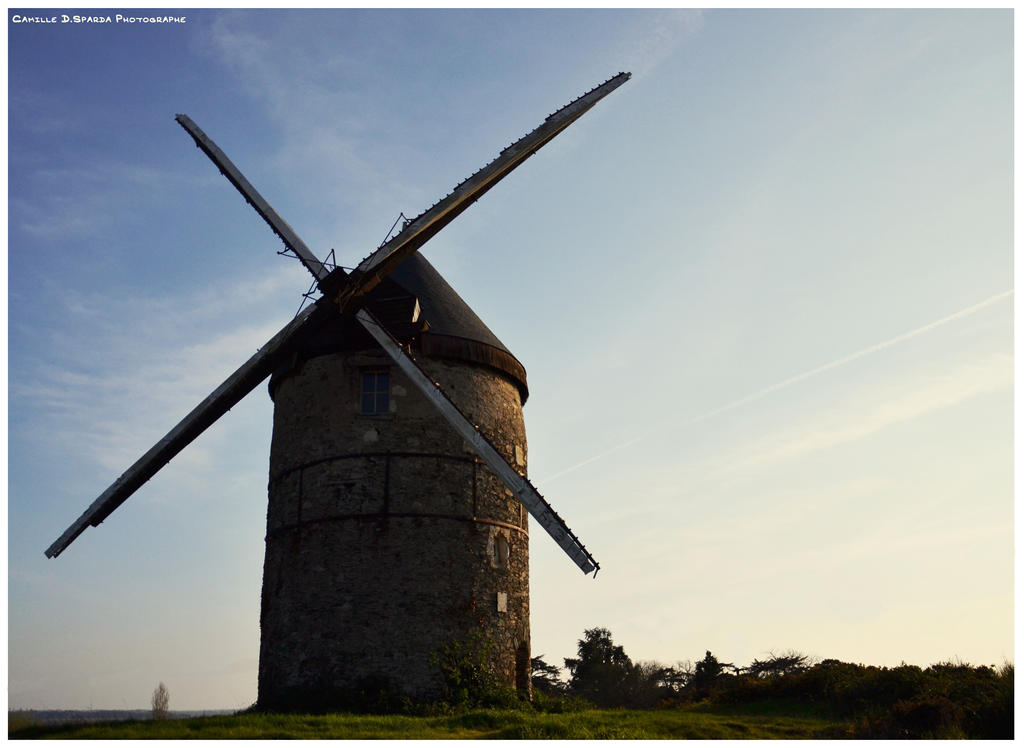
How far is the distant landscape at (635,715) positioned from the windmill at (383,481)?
49 cm

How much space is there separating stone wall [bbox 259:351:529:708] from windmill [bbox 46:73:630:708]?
0.02 metres

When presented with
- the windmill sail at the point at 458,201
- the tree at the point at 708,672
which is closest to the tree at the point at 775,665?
the tree at the point at 708,672

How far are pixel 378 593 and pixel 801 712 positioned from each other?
7982 mm

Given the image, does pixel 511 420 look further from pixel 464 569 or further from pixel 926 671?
pixel 926 671

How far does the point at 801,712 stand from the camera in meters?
15.9

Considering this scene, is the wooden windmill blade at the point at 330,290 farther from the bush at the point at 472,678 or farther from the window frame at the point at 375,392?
the bush at the point at 472,678

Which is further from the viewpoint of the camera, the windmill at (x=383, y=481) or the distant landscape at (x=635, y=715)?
the windmill at (x=383, y=481)

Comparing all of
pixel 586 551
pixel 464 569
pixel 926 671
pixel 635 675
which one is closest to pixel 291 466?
pixel 464 569

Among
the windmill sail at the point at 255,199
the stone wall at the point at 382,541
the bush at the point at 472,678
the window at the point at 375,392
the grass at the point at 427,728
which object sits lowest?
the grass at the point at 427,728

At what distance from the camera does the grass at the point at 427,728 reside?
419 inches

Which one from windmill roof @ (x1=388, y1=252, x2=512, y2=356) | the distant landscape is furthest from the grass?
windmill roof @ (x1=388, y1=252, x2=512, y2=356)

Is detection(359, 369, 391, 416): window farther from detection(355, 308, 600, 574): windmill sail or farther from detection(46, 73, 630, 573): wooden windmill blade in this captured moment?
detection(46, 73, 630, 573): wooden windmill blade

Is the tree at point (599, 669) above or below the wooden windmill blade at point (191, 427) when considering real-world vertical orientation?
below

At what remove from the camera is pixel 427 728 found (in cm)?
1166
